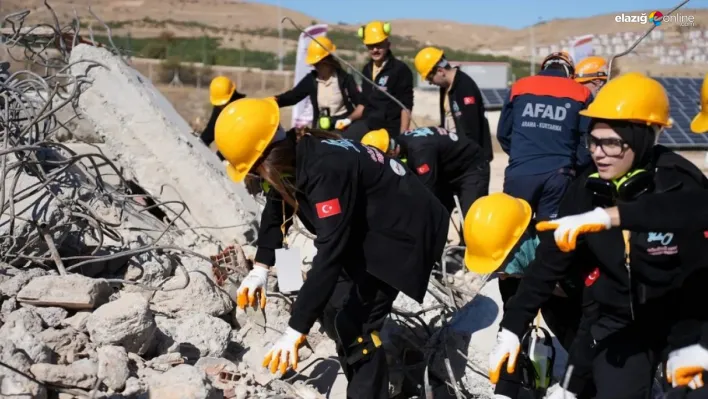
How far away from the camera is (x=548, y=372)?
354 cm

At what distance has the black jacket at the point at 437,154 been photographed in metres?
5.18

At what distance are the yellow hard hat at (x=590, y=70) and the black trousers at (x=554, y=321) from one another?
2251mm

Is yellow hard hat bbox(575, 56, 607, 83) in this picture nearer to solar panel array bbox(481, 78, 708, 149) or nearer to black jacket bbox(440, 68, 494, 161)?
black jacket bbox(440, 68, 494, 161)

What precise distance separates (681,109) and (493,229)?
12.0 m

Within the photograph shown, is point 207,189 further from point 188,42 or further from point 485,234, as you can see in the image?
point 188,42

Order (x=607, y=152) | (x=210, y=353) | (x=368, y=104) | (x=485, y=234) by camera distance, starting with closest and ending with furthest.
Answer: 1. (x=607, y=152)
2. (x=485, y=234)
3. (x=210, y=353)
4. (x=368, y=104)

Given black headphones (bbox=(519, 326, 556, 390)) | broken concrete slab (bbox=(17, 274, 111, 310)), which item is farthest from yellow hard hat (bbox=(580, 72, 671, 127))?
broken concrete slab (bbox=(17, 274, 111, 310))

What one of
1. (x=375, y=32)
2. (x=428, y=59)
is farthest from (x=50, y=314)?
(x=375, y=32)

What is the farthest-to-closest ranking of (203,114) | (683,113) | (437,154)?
1. (203,114)
2. (683,113)
3. (437,154)

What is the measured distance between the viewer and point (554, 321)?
3.55 m

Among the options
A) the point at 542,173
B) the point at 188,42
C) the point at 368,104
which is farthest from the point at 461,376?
the point at 188,42

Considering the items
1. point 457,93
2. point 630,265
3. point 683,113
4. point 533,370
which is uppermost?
point 630,265

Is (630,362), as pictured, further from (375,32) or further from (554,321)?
(375,32)

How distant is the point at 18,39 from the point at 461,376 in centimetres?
371
